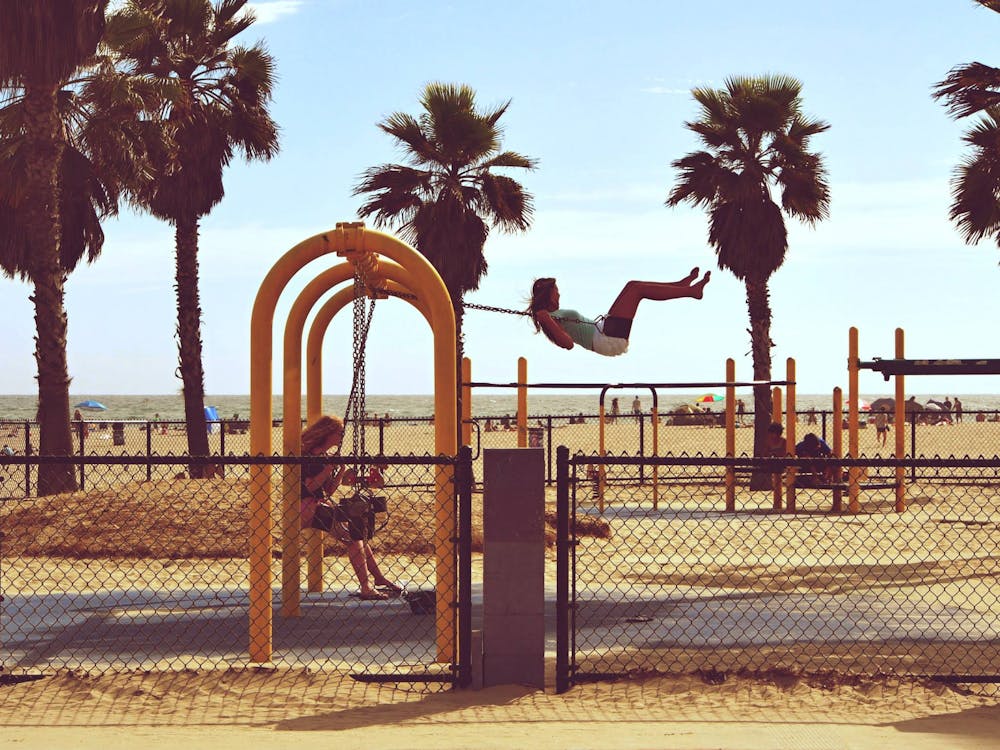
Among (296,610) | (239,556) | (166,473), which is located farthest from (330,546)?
(166,473)

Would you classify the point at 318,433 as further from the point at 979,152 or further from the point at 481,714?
the point at 979,152

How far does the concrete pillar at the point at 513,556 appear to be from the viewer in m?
7.12

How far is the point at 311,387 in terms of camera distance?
35.9ft

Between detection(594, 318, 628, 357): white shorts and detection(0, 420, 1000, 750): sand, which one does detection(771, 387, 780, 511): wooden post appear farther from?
detection(0, 420, 1000, 750): sand

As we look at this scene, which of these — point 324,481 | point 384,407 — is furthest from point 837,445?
point 384,407

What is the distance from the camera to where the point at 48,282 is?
19703mm

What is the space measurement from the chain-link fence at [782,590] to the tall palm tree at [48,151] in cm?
897

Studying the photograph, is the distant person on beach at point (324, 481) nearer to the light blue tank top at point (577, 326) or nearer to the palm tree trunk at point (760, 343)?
the light blue tank top at point (577, 326)

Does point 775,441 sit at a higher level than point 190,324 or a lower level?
lower

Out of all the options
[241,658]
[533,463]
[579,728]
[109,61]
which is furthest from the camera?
[109,61]

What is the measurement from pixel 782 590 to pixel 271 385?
5.49 metres

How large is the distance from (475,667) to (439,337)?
2182 millimetres

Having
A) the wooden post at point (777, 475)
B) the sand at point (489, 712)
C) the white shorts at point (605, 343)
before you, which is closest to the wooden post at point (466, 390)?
the white shorts at point (605, 343)

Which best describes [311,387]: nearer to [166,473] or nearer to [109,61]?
[109,61]
